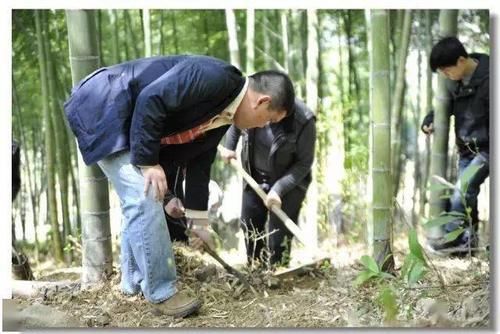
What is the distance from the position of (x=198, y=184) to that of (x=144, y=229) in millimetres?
345

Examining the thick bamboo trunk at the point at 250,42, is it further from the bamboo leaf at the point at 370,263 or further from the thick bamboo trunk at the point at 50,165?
the bamboo leaf at the point at 370,263

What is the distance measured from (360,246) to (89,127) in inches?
40.2

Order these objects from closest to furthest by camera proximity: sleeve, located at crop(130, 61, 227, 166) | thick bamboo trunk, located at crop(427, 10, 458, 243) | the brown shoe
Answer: sleeve, located at crop(130, 61, 227, 166), the brown shoe, thick bamboo trunk, located at crop(427, 10, 458, 243)

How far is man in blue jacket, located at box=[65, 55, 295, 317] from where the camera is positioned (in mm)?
1713

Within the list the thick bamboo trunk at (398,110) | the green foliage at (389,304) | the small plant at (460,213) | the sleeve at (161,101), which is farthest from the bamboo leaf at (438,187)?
the sleeve at (161,101)

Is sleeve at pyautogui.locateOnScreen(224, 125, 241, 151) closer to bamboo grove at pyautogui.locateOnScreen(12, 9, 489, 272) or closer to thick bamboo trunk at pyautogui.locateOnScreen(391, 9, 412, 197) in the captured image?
bamboo grove at pyautogui.locateOnScreen(12, 9, 489, 272)

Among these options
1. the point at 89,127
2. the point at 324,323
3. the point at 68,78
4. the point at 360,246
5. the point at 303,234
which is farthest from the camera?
the point at 303,234

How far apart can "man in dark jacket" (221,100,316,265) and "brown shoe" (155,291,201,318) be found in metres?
0.40

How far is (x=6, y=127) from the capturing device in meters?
1.98

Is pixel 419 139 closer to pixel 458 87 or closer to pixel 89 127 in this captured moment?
pixel 458 87

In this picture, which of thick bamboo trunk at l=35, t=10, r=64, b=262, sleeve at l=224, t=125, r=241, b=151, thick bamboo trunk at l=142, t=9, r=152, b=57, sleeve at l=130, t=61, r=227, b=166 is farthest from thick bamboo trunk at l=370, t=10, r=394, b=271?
thick bamboo trunk at l=35, t=10, r=64, b=262

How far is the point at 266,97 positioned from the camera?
1.86 m

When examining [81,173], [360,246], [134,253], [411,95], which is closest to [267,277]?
[360,246]

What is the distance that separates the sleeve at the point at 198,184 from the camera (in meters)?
2.08
